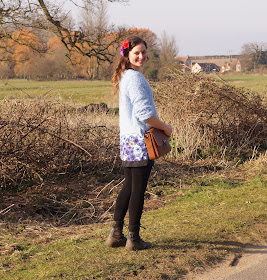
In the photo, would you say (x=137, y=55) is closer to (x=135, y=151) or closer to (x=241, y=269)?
(x=135, y=151)

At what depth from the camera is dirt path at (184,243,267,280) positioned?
11.7 feet

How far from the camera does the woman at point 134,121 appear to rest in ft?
12.1

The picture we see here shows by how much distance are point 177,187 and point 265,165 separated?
7.22 feet

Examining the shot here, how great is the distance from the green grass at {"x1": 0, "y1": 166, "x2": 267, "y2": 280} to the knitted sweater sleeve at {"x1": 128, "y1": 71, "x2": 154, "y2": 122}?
4.16 feet

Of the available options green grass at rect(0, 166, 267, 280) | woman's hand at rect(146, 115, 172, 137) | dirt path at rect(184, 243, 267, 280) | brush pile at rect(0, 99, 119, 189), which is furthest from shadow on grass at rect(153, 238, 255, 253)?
brush pile at rect(0, 99, 119, 189)

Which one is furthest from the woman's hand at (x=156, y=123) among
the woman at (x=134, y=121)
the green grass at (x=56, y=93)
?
the green grass at (x=56, y=93)

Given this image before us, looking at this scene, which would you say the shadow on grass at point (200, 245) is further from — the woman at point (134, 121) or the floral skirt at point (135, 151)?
the floral skirt at point (135, 151)

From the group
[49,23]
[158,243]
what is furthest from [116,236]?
[49,23]

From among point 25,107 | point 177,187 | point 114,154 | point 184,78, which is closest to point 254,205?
point 177,187

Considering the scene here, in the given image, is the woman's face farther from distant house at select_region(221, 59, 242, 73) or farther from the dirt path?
distant house at select_region(221, 59, 242, 73)

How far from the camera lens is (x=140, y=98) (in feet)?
12.0

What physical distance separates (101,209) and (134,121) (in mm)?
2591

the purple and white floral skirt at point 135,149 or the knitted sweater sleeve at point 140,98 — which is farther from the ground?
the knitted sweater sleeve at point 140,98

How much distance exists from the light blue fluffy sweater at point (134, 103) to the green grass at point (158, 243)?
3.74 feet
